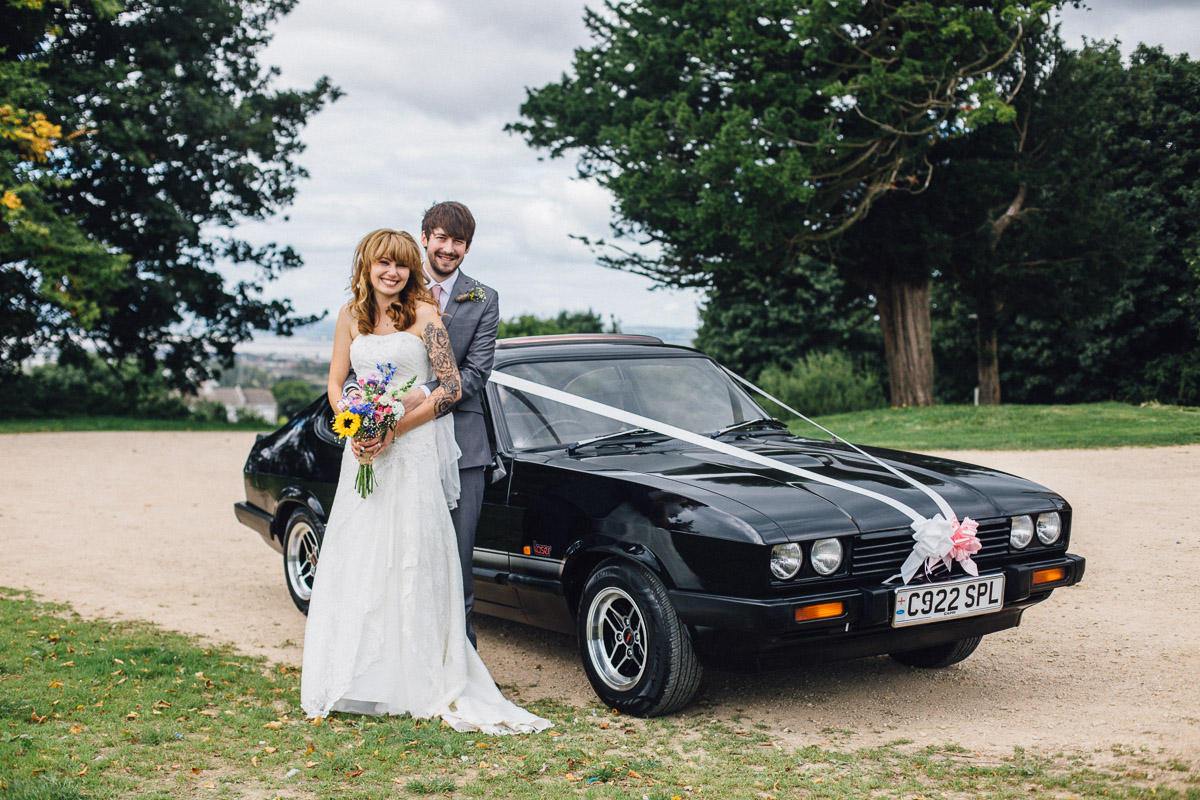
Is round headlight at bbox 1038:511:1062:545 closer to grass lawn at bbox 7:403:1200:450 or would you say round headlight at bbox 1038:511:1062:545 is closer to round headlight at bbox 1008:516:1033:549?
round headlight at bbox 1008:516:1033:549

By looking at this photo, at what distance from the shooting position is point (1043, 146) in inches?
1048

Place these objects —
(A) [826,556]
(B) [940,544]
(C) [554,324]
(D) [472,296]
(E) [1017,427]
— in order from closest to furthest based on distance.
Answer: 1. (A) [826,556]
2. (B) [940,544]
3. (D) [472,296]
4. (E) [1017,427]
5. (C) [554,324]

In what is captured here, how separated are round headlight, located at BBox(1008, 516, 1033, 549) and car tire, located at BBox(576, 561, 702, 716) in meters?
1.62

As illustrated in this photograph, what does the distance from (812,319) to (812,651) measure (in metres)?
41.9

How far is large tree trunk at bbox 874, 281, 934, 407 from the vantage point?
83.4ft

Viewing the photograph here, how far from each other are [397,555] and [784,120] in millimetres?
20024

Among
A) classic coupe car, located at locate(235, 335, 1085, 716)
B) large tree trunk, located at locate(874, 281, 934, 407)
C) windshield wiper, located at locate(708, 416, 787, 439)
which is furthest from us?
large tree trunk, located at locate(874, 281, 934, 407)

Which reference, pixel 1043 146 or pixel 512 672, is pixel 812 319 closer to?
pixel 1043 146

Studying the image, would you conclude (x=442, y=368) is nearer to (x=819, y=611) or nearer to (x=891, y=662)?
(x=819, y=611)

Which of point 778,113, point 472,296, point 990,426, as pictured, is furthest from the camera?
point 778,113

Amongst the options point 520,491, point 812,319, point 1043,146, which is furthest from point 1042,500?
point 812,319

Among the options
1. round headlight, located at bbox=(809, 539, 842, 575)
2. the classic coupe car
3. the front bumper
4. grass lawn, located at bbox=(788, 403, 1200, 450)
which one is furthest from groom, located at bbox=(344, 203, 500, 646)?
grass lawn, located at bbox=(788, 403, 1200, 450)

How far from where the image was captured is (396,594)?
493cm

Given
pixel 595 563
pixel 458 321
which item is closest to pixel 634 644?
pixel 595 563
